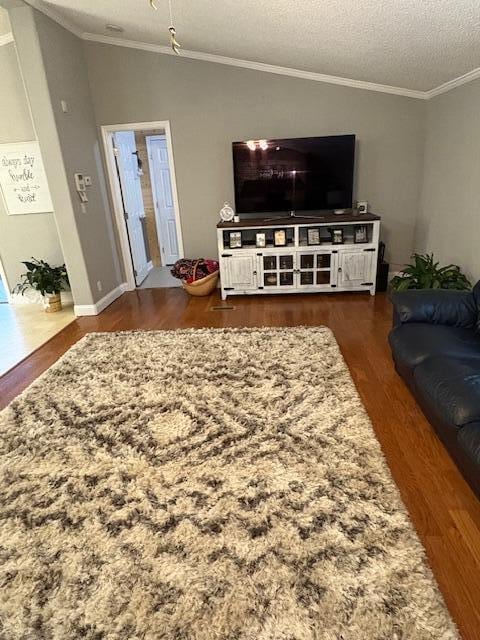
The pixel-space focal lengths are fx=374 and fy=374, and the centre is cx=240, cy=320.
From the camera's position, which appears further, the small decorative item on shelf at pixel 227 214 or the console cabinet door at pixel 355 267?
the small decorative item on shelf at pixel 227 214

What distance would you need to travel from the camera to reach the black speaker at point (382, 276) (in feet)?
14.1

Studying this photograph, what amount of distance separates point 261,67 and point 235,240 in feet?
6.27

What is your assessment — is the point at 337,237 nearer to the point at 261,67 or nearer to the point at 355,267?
the point at 355,267

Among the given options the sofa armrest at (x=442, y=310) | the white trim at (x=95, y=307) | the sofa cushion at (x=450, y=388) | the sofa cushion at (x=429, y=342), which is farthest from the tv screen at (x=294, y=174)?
the sofa cushion at (x=450, y=388)

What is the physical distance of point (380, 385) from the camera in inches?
98.1

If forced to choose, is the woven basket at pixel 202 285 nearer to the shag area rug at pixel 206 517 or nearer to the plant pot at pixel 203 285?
the plant pot at pixel 203 285

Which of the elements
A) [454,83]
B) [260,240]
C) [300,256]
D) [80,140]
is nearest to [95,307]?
[80,140]

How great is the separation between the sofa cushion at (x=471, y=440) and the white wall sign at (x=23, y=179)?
444 centimetres

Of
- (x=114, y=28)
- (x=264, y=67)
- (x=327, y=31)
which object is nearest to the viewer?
(x=327, y=31)

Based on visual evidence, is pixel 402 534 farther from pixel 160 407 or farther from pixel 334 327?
pixel 334 327

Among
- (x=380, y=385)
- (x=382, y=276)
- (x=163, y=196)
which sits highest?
(x=163, y=196)

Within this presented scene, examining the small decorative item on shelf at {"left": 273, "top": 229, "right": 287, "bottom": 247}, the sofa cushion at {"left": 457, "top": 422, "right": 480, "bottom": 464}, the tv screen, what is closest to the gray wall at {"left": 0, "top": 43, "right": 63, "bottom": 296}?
the tv screen

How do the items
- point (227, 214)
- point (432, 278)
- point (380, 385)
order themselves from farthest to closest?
point (227, 214), point (432, 278), point (380, 385)

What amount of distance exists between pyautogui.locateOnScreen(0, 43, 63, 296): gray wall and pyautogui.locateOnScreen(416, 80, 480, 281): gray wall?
4280mm
